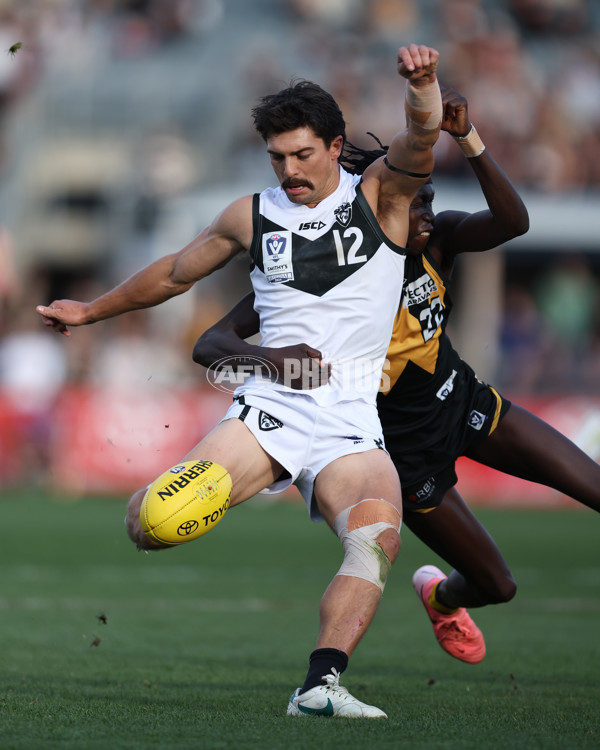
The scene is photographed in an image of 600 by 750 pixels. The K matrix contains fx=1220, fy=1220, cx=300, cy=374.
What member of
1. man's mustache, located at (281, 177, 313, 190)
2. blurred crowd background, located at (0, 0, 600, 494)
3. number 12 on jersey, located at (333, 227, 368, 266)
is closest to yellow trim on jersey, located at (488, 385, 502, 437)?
number 12 on jersey, located at (333, 227, 368, 266)

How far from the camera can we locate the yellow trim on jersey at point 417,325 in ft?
19.8

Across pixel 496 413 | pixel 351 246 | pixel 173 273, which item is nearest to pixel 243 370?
pixel 173 273

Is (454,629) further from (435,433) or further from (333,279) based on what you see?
(333,279)

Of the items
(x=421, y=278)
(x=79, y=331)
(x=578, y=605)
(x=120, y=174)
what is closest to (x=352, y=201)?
(x=421, y=278)

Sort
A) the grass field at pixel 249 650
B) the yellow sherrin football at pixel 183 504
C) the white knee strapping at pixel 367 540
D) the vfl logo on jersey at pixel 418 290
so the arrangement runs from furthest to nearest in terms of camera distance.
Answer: the vfl logo on jersey at pixel 418 290 < the white knee strapping at pixel 367 540 < the yellow sherrin football at pixel 183 504 < the grass field at pixel 249 650

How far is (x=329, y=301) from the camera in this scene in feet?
17.4

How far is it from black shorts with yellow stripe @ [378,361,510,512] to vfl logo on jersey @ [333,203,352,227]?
127 centimetres

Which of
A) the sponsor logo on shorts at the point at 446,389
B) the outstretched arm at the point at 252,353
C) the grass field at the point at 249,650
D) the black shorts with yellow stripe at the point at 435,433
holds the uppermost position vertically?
the outstretched arm at the point at 252,353

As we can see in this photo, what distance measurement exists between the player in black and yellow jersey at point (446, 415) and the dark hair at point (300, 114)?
67 cm

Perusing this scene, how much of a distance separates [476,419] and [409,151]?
5.82 feet

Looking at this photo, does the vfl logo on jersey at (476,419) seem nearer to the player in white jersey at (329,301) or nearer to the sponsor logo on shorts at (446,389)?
the sponsor logo on shorts at (446,389)

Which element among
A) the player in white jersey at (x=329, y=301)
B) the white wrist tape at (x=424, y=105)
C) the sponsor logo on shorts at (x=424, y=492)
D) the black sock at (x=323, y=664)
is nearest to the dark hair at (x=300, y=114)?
the player in white jersey at (x=329, y=301)

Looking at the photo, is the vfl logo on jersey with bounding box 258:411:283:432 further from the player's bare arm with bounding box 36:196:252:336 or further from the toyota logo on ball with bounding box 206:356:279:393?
the player's bare arm with bounding box 36:196:252:336

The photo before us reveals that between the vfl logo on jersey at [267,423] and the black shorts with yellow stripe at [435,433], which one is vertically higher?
the vfl logo on jersey at [267,423]
